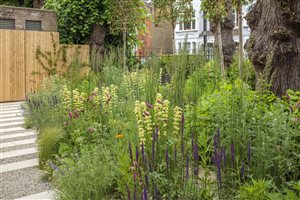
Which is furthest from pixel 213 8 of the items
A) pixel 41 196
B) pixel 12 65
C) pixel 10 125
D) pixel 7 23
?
pixel 7 23

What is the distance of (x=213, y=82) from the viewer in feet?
16.4

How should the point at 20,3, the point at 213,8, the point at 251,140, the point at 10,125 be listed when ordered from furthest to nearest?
the point at 20,3, the point at 213,8, the point at 10,125, the point at 251,140

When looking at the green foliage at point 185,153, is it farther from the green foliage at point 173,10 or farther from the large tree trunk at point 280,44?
the green foliage at point 173,10

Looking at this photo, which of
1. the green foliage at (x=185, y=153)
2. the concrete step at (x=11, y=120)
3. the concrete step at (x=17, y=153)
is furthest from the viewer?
the concrete step at (x=11, y=120)

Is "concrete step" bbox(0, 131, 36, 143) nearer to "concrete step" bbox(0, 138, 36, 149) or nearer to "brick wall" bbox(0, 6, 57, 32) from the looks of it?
"concrete step" bbox(0, 138, 36, 149)

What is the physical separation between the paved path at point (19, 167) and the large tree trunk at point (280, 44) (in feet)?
9.51

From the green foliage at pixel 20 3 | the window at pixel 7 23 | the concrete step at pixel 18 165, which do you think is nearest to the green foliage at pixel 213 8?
the concrete step at pixel 18 165

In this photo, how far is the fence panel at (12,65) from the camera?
1048cm

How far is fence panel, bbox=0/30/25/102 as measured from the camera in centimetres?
1048

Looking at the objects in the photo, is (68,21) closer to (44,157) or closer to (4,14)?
(4,14)

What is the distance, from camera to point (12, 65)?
10.7m

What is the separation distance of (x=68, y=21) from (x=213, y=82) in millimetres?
8434

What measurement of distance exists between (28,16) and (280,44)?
963 cm

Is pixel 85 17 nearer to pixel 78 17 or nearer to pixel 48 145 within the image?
pixel 78 17
